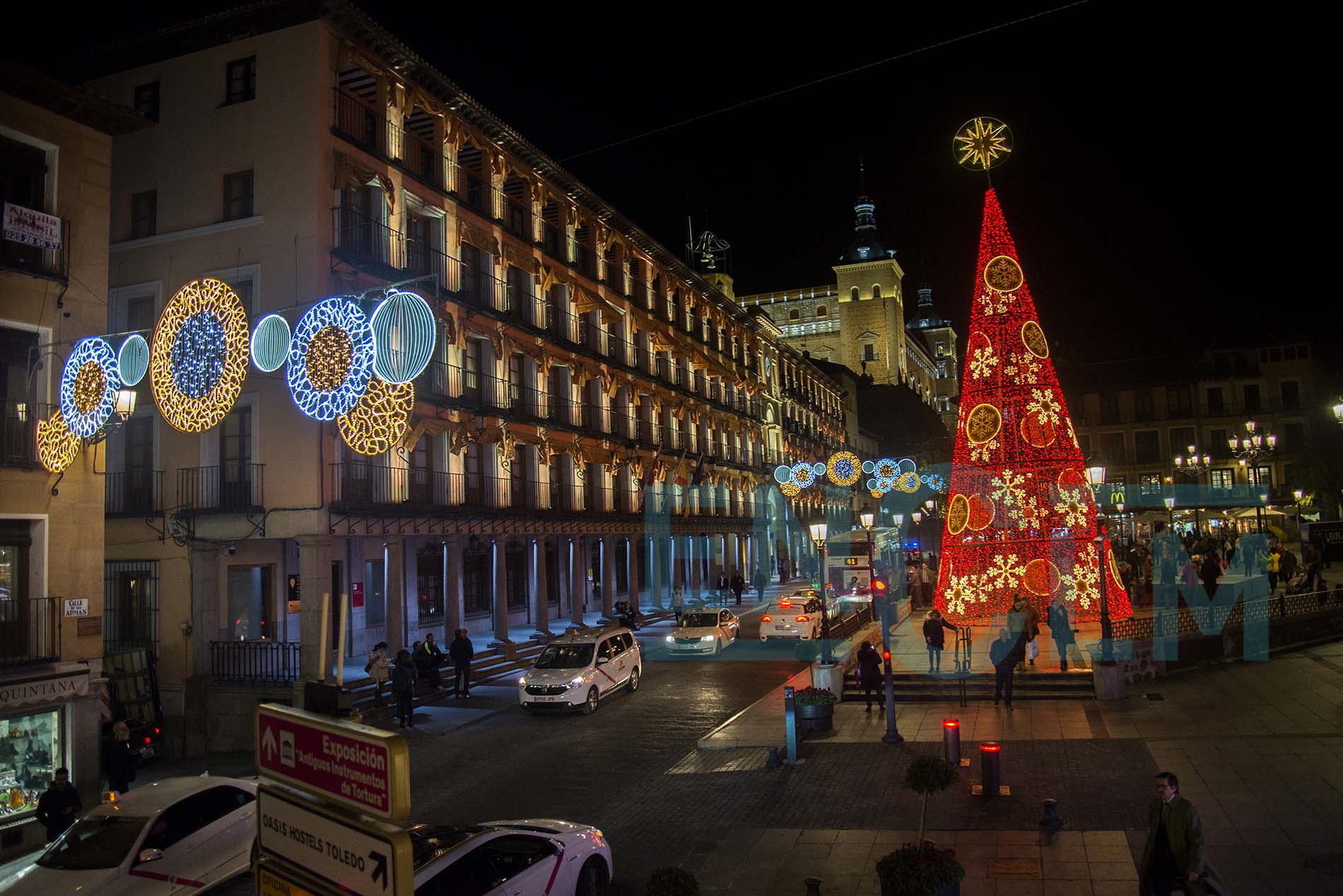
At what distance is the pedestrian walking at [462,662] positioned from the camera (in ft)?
75.4

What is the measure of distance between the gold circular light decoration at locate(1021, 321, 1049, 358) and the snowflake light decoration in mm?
823

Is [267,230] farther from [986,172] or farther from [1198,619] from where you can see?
[1198,619]

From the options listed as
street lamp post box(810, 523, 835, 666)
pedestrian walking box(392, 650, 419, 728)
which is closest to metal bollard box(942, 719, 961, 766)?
street lamp post box(810, 523, 835, 666)

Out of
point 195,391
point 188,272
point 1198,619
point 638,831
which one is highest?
point 188,272

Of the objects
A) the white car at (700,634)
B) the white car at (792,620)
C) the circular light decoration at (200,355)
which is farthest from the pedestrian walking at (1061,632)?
the circular light decoration at (200,355)

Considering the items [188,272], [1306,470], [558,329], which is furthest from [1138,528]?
[188,272]

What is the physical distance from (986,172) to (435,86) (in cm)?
1535

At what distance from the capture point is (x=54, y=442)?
15.2 m

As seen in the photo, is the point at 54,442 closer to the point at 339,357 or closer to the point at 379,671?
the point at 339,357

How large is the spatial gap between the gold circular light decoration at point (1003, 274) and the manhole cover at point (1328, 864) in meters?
17.6

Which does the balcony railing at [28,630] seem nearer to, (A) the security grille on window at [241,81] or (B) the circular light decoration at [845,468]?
(A) the security grille on window at [241,81]

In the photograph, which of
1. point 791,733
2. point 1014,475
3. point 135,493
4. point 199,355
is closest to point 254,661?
point 135,493

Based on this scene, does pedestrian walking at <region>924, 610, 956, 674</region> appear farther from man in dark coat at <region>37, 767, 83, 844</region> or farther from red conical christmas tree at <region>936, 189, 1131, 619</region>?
man in dark coat at <region>37, 767, 83, 844</region>

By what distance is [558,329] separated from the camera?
3462 centimetres
